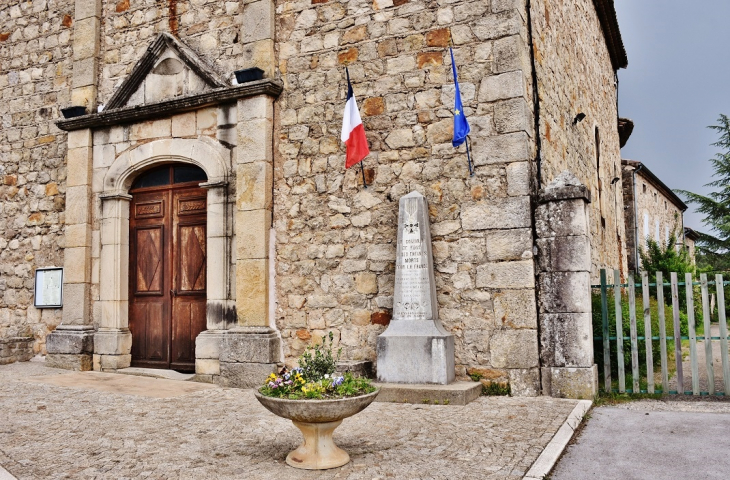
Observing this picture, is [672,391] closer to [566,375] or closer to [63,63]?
[566,375]

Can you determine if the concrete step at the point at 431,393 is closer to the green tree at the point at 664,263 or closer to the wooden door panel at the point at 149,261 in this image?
the wooden door panel at the point at 149,261

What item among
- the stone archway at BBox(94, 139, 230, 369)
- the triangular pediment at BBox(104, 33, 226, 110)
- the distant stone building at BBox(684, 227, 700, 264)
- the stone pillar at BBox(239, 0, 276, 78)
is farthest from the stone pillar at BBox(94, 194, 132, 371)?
the distant stone building at BBox(684, 227, 700, 264)

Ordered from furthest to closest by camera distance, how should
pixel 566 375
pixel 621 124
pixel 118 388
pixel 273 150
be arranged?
1. pixel 621 124
2. pixel 273 150
3. pixel 118 388
4. pixel 566 375

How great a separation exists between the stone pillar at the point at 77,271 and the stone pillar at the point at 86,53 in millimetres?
509

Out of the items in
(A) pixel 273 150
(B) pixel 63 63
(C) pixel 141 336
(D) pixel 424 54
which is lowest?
(C) pixel 141 336

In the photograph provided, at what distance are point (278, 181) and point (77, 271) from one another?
10.0 feet

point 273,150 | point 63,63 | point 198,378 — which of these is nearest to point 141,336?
point 198,378

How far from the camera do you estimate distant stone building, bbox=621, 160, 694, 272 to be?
16844 millimetres

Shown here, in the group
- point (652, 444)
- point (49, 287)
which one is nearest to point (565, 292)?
point (652, 444)

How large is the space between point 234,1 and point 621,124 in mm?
11663

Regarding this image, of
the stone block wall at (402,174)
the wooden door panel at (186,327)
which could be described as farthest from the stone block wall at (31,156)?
the stone block wall at (402,174)

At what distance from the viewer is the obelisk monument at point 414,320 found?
591 cm

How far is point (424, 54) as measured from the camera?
6.61 m

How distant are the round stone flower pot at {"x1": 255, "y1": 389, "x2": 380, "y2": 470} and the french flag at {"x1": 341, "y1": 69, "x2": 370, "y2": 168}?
122 inches
